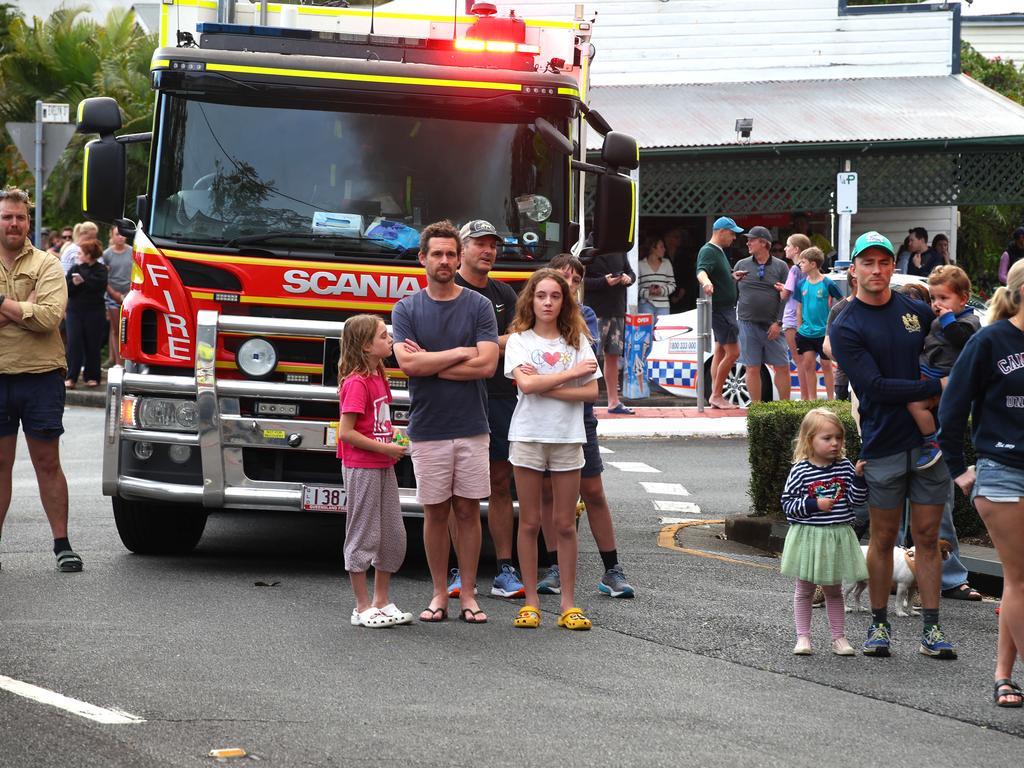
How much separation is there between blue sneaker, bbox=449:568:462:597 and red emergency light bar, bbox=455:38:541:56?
2.98 m

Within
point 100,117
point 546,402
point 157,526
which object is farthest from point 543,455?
point 100,117

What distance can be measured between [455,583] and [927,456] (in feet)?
8.63

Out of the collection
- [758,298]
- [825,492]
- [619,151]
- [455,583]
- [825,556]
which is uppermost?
[619,151]

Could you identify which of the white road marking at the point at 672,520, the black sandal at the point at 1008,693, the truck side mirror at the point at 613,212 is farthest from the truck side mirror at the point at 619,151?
the black sandal at the point at 1008,693

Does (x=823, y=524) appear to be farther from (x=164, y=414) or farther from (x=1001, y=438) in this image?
(x=164, y=414)

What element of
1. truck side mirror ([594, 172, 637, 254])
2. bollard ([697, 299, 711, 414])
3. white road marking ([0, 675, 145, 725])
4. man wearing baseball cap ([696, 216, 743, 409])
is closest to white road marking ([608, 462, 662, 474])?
man wearing baseball cap ([696, 216, 743, 409])

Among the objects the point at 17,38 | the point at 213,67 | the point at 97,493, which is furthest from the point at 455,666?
the point at 17,38

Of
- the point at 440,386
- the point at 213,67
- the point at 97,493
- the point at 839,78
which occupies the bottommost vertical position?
the point at 97,493

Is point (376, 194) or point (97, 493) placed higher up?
point (376, 194)

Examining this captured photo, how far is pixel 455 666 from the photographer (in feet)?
22.9

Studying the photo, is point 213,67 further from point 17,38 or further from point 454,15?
point 17,38

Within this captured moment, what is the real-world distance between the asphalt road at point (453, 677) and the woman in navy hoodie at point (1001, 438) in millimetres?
380

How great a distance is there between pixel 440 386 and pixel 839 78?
19571 millimetres

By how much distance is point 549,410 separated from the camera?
8.12 m
